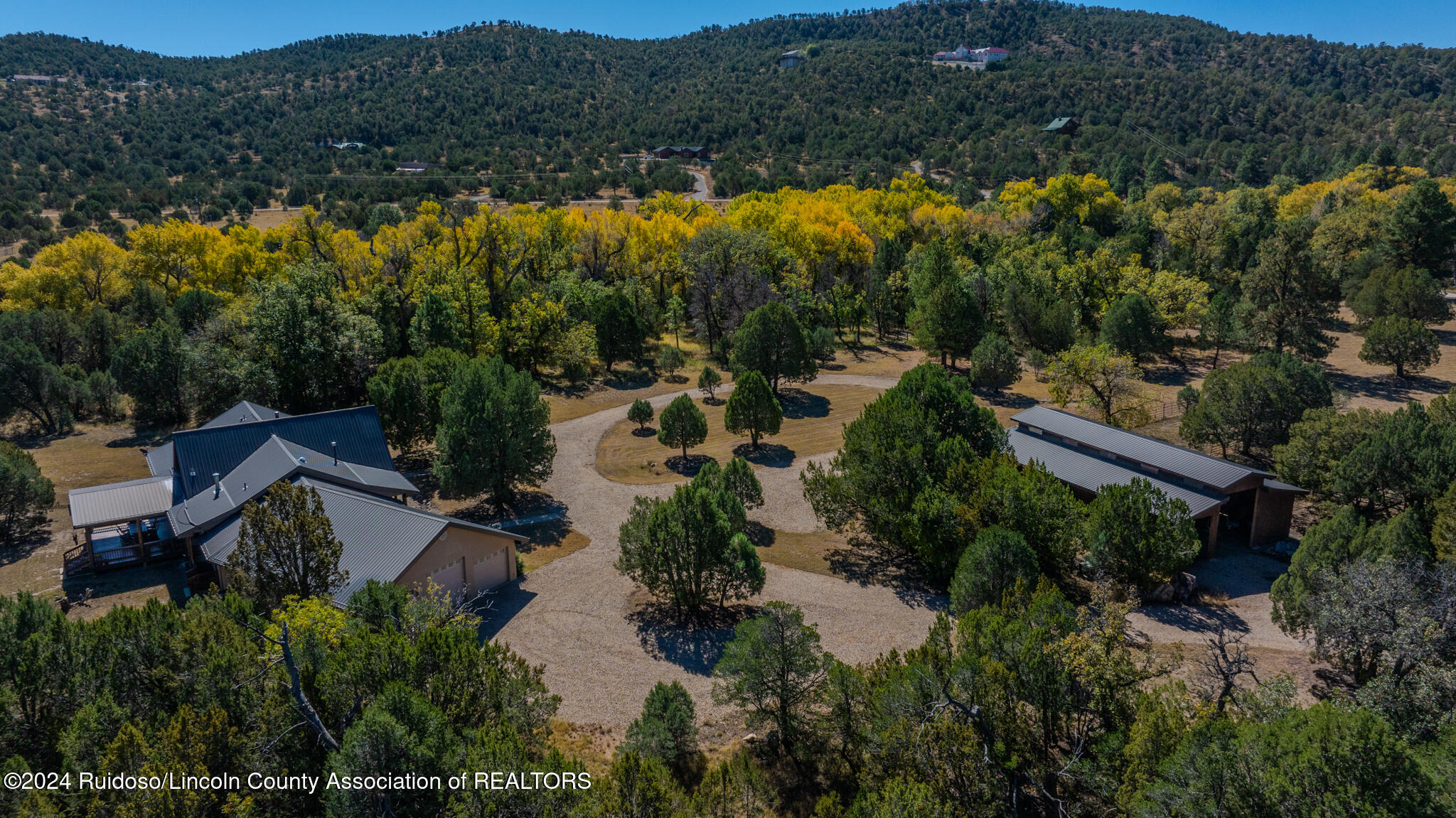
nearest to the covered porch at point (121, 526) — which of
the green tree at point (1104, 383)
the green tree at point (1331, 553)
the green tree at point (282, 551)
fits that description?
the green tree at point (282, 551)

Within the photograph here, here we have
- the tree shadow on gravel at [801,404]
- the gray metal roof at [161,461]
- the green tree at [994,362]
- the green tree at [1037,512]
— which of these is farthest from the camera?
the green tree at [994,362]

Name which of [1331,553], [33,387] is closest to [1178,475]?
[1331,553]

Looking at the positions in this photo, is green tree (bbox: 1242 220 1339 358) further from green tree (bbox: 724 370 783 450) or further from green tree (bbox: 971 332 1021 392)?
green tree (bbox: 724 370 783 450)

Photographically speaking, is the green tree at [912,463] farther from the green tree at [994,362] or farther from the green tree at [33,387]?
the green tree at [33,387]

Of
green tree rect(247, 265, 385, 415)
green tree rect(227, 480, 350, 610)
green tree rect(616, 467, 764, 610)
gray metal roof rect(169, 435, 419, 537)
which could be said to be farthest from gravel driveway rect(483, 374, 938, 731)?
green tree rect(247, 265, 385, 415)

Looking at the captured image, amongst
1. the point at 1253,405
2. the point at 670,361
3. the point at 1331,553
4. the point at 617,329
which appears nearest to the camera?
the point at 1331,553

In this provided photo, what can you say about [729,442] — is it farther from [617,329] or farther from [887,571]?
[617,329]
